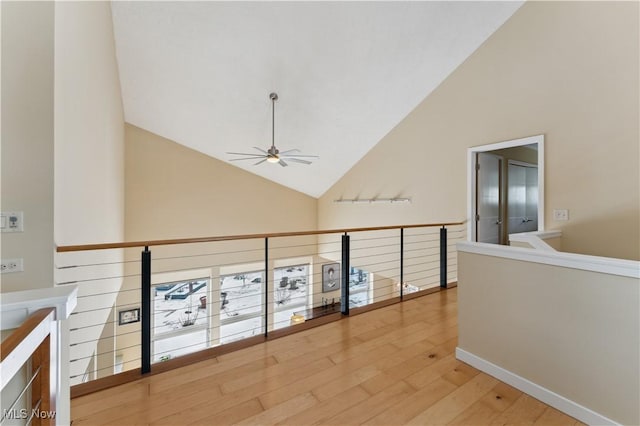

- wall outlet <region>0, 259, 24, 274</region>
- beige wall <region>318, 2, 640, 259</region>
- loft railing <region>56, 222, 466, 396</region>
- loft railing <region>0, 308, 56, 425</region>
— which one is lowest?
loft railing <region>56, 222, 466, 396</region>

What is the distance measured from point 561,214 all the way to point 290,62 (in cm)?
361

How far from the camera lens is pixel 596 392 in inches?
55.8

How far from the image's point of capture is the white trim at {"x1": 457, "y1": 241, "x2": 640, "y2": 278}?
1.33 m

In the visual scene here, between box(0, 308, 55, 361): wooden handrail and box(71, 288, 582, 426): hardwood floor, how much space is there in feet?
2.91

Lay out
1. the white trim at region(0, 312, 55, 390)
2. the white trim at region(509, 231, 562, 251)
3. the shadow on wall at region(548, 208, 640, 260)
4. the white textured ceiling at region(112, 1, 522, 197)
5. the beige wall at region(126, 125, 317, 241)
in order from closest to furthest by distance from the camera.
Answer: the white trim at region(0, 312, 55, 390) → the white trim at region(509, 231, 562, 251) → the shadow on wall at region(548, 208, 640, 260) → the white textured ceiling at region(112, 1, 522, 197) → the beige wall at region(126, 125, 317, 241)

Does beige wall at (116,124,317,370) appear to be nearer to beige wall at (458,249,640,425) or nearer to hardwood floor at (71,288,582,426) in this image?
hardwood floor at (71,288,582,426)

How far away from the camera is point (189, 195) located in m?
6.07

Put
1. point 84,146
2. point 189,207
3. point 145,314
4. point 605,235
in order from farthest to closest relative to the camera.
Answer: point 189,207 < point 605,235 < point 84,146 < point 145,314

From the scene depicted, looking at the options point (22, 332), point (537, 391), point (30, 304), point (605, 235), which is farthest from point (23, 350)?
point (605, 235)

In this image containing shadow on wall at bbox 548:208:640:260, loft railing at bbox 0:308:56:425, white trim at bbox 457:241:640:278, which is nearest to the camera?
loft railing at bbox 0:308:56:425

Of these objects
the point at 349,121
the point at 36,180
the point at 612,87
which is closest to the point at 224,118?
the point at 349,121

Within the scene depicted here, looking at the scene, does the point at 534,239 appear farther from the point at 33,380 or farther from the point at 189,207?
the point at 189,207

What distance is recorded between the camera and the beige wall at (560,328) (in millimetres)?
1337

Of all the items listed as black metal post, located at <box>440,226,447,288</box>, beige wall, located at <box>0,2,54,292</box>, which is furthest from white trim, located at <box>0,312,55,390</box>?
black metal post, located at <box>440,226,447,288</box>
